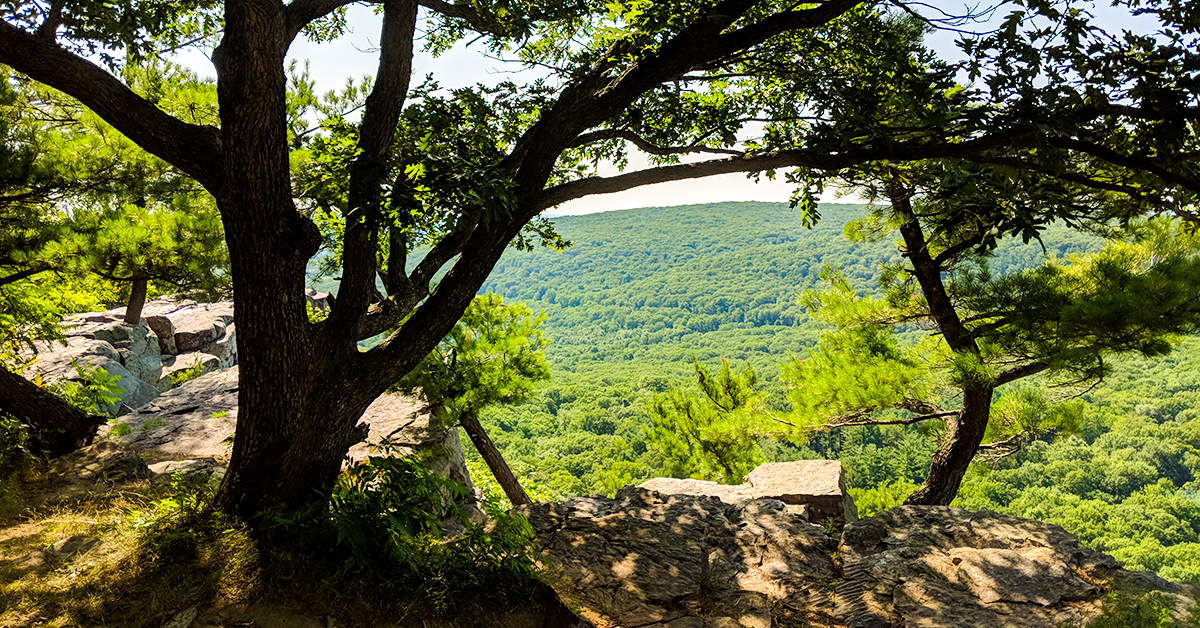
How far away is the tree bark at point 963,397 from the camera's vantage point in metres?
7.08

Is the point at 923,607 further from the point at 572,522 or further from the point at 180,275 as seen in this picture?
the point at 180,275

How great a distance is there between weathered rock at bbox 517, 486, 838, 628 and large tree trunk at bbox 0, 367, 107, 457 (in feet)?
12.3

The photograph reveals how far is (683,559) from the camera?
416cm

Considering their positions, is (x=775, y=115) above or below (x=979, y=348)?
above

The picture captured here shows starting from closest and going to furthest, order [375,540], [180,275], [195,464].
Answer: [375,540]
[195,464]
[180,275]

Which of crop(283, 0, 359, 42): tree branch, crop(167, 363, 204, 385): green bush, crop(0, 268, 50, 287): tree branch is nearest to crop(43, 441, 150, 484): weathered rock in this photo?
crop(0, 268, 50, 287): tree branch

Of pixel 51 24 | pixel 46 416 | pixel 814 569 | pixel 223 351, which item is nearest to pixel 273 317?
pixel 51 24

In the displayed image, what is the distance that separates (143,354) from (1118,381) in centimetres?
7827

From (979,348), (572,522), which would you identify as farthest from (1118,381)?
(572,522)

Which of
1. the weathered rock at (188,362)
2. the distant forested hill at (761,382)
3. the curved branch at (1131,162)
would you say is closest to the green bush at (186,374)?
the weathered rock at (188,362)

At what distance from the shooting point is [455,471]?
811 cm

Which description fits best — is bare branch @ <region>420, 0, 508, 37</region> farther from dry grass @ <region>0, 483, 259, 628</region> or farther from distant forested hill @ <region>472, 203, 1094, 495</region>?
distant forested hill @ <region>472, 203, 1094, 495</region>

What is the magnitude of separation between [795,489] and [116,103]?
248 inches

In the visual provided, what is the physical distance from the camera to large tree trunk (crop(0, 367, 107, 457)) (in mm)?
4867
